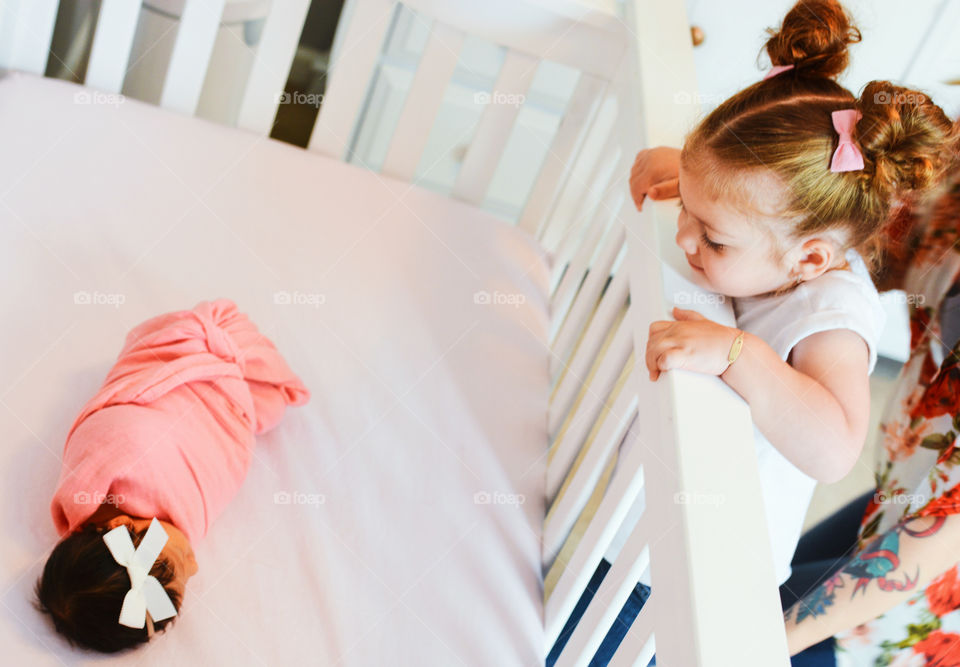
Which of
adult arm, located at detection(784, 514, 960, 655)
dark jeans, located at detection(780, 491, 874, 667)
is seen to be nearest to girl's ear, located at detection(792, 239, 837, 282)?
adult arm, located at detection(784, 514, 960, 655)

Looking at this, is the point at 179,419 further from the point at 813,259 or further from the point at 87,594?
the point at 813,259

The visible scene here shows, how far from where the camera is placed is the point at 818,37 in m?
0.68

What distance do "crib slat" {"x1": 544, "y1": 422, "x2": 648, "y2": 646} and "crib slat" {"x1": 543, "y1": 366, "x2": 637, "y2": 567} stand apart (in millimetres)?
18

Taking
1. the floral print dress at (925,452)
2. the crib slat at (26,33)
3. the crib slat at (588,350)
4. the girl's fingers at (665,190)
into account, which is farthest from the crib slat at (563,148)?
the crib slat at (26,33)

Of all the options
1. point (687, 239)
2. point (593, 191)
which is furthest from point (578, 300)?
point (687, 239)

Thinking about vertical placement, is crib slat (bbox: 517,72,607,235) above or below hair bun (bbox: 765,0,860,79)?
below

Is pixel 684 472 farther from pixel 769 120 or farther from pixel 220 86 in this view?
pixel 220 86

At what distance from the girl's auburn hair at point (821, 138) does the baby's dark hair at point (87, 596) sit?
0.64 metres

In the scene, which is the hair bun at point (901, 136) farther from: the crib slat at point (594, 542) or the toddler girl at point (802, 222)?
the crib slat at point (594, 542)

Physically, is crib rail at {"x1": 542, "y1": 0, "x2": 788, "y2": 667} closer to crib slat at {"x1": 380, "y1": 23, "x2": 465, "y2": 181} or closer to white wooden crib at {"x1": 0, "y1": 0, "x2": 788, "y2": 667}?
white wooden crib at {"x1": 0, "y1": 0, "x2": 788, "y2": 667}

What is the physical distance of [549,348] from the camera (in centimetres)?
117

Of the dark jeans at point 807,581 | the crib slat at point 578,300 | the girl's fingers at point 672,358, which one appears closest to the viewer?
the girl's fingers at point 672,358

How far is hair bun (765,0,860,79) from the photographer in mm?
681

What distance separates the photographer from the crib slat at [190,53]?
3.83 ft
